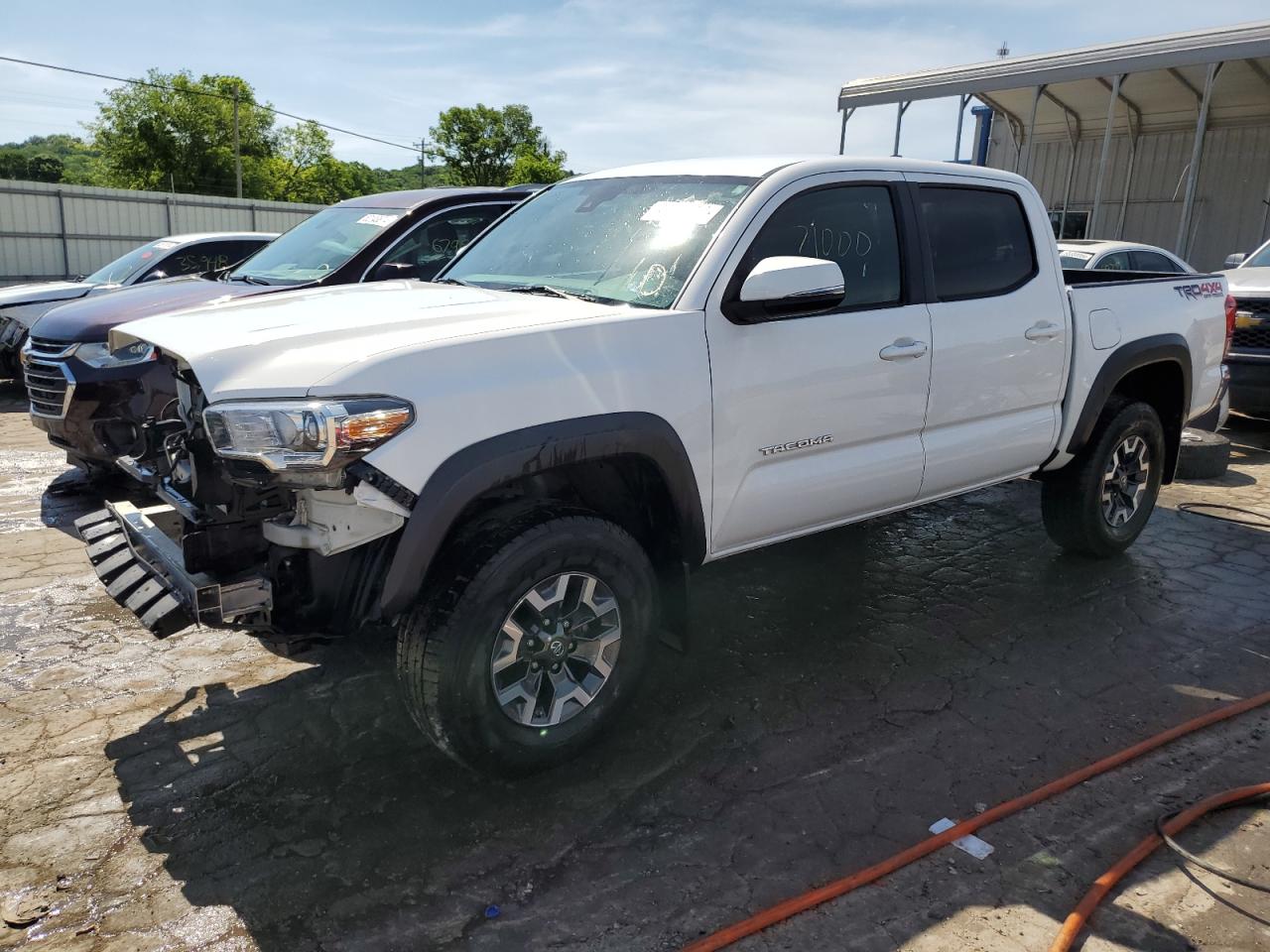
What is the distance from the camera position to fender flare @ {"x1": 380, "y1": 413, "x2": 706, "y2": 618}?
273 cm

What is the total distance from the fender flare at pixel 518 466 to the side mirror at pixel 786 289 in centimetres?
53

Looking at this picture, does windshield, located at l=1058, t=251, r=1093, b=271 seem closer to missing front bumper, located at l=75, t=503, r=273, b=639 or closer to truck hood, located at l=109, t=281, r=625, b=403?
truck hood, located at l=109, t=281, r=625, b=403

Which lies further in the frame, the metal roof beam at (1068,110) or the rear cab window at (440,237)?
the metal roof beam at (1068,110)

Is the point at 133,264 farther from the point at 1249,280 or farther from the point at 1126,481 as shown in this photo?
the point at 1249,280

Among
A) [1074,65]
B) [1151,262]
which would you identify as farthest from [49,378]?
[1074,65]

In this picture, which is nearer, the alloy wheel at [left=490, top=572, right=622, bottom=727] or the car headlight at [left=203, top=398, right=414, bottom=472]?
the car headlight at [left=203, top=398, right=414, bottom=472]

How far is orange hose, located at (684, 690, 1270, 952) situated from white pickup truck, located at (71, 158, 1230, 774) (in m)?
0.88

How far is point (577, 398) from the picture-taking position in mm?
3020

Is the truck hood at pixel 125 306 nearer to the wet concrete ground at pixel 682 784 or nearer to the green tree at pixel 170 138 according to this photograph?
the wet concrete ground at pixel 682 784

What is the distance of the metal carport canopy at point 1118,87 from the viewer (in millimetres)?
13625

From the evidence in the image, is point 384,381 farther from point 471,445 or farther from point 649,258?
point 649,258

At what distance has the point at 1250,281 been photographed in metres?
9.17

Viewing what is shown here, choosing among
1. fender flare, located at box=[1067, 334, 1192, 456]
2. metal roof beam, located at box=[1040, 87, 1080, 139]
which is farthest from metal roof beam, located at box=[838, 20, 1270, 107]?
fender flare, located at box=[1067, 334, 1192, 456]

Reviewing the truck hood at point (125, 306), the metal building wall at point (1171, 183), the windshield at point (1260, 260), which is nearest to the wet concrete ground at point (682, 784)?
the truck hood at point (125, 306)
